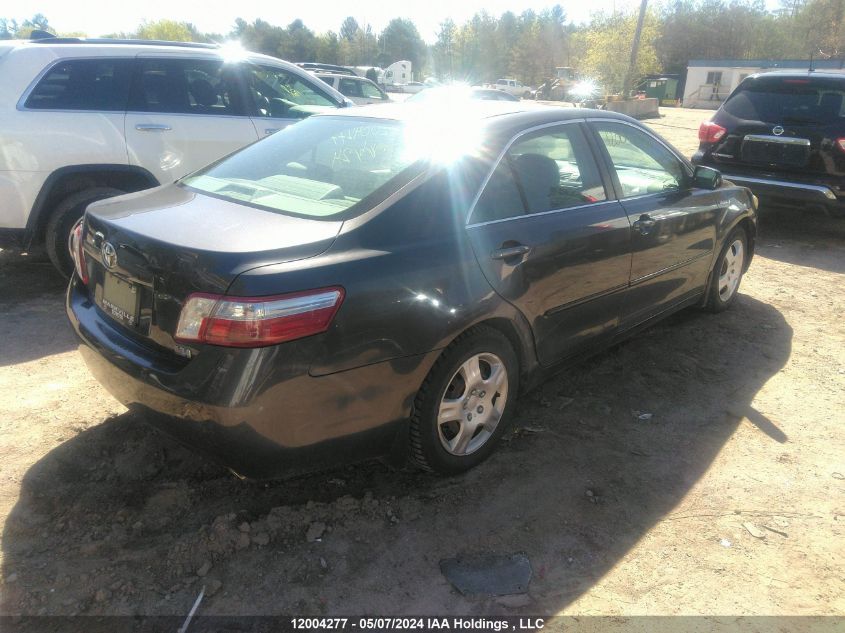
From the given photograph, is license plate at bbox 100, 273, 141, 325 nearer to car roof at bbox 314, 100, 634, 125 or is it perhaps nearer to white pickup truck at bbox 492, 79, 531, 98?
car roof at bbox 314, 100, 634, 125

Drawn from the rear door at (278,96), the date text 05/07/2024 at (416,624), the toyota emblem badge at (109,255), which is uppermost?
the rear door at (278,96)

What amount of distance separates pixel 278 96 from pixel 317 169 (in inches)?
136

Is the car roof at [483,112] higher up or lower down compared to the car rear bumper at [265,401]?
higher up

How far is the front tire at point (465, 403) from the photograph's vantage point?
282 cm

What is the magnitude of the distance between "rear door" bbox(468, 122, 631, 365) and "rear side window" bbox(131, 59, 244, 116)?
351 centimetres

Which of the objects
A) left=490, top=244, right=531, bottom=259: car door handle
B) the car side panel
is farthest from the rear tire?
left=490, top=244, right=531, bottom=259: car door handle

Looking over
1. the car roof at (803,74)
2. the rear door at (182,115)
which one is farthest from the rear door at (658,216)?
the car roof at (803,74)

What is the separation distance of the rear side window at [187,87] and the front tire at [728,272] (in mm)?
4189

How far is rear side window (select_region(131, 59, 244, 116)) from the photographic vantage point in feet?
18.0

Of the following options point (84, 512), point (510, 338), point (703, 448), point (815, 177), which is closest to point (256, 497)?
point (84, 512)

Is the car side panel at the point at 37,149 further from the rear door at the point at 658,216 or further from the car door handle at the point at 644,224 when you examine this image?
the car door handle at the point at 644,224

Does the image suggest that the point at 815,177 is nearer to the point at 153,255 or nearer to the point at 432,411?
the point at 432,411

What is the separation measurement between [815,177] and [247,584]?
22.4 feet

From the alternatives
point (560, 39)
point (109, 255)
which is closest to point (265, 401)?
point (109, 255)
